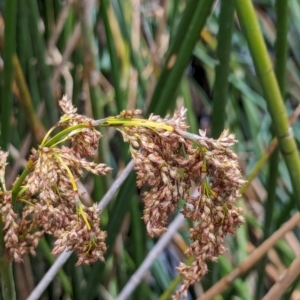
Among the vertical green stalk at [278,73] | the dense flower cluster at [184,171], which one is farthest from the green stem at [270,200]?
the dense flower cluster at [184,171]

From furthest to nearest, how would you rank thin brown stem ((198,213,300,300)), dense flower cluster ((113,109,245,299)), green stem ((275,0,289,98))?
thin brown stem ((198,213,300,300)) → green stem ((275,0,289,98)) → dense flower cluster ((113,109,245,299))

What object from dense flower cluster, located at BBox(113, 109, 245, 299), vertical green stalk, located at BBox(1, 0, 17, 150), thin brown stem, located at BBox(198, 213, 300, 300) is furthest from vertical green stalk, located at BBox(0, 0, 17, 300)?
thin brown stem, located at BBox(198, 213, 300, 300)

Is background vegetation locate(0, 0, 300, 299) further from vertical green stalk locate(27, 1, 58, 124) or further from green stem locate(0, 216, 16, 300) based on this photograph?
green stem locate(0, 216, 16, 300)

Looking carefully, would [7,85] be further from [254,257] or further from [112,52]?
[254,257]

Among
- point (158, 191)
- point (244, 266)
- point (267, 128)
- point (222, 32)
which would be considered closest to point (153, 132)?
point (158, 191)

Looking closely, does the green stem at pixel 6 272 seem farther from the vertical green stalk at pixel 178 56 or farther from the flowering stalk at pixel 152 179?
the vertical green stalk at pixel 178 56

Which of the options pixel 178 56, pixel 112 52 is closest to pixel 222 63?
pixel 178 56
